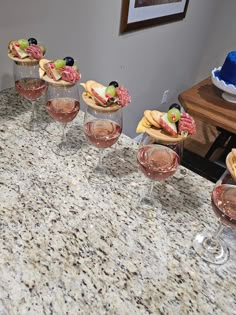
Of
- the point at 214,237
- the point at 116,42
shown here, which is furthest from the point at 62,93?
the point at 116,42

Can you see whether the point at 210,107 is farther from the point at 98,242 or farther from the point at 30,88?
the point at 98,242

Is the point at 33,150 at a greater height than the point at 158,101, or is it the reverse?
the point at 33,150

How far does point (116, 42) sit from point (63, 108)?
0.87 metres

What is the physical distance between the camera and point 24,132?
2.64 ft

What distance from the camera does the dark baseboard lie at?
148 cm

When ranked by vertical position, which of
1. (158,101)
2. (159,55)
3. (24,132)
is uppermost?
(24,132)

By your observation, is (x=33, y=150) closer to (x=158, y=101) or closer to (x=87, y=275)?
(x=87, y=275)

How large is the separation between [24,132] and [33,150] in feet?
0.29

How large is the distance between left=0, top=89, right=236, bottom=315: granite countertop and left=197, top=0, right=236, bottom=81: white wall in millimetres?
2103

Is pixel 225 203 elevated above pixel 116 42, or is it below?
above

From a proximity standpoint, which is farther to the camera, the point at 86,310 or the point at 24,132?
the point at 24,132

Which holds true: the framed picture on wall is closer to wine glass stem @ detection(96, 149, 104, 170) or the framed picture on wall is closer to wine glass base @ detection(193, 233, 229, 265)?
wine glass stem @ detection(96, 149, 104, 170)

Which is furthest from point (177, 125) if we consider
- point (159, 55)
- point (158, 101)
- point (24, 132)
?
point (158, 101)

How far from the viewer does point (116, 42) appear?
1.48 metres
